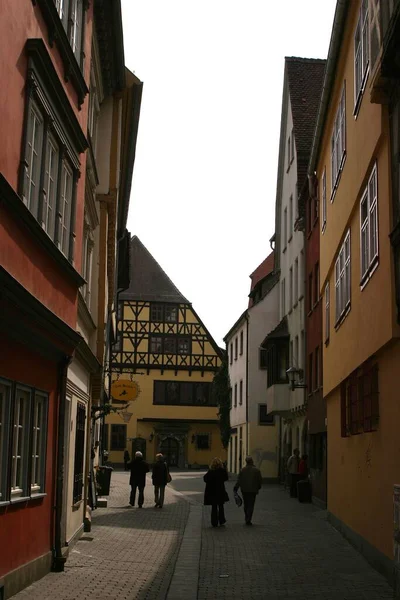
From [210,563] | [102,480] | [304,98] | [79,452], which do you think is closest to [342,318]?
[79,452]

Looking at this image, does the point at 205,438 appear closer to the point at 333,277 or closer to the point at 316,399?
the point at 316,399

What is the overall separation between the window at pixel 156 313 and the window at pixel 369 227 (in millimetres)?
49011

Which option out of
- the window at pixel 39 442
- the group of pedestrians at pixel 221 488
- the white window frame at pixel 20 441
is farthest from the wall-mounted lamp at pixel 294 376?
the white window frame at pixel 20 441

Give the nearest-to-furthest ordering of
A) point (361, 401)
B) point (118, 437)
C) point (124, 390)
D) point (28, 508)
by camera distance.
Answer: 1. point (28, 508)
2. point (361, 401)
3. point (124, 390)
4. point (118, 437)

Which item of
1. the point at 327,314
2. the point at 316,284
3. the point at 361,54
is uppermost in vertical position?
the point at 361,54

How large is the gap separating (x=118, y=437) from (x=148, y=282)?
37.9 feet

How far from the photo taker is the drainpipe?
40.4ft

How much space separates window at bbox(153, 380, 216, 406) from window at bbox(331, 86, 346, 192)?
4523 centimetres

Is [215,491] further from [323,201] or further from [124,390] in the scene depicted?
[124,390]

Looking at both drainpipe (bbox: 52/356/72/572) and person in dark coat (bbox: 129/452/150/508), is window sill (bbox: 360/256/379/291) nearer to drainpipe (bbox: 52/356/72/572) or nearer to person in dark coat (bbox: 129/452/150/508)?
drainpipe (bbox: 52/356/72/572)

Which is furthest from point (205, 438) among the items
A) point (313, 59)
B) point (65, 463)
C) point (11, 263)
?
point (11, 263)

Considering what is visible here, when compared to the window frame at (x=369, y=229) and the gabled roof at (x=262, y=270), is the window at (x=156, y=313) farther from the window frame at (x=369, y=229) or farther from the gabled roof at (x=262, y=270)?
the window frame at (x=369, y=229)

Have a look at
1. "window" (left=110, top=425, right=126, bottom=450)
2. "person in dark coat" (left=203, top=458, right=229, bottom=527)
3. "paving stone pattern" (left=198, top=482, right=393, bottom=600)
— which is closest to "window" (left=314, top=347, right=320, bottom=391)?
"paving stone pattern" (left=198, top=482, right=393, bottom=600)

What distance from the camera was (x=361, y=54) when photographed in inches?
568
